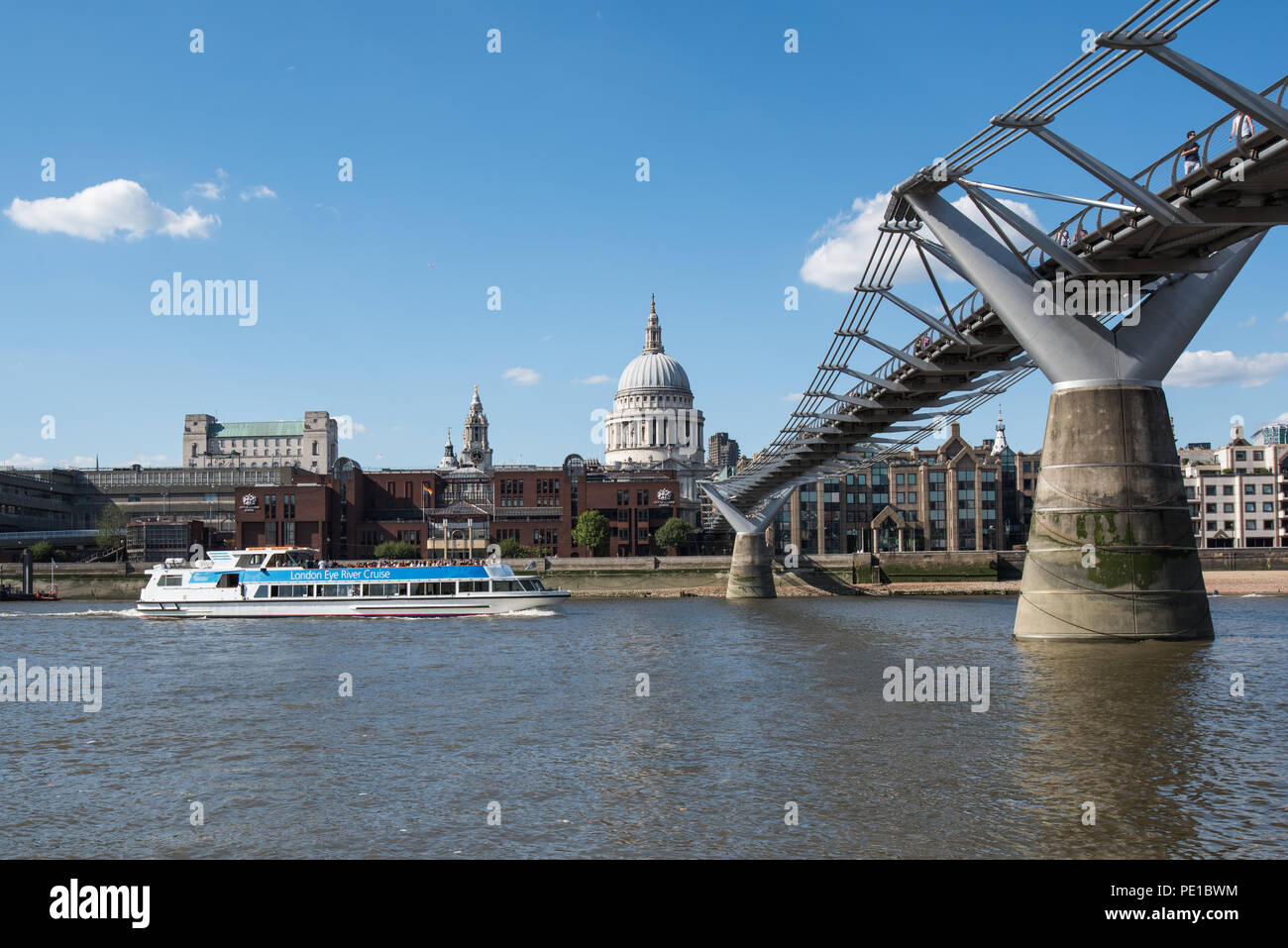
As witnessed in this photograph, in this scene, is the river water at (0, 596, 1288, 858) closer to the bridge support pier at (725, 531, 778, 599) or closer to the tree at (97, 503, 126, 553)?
the bridge support pier at (725, 531, 778, 599)

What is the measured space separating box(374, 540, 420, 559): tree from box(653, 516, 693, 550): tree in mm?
24188

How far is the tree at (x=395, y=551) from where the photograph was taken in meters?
105

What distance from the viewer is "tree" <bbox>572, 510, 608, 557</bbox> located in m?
104

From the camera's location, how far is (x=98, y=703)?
2425 cm

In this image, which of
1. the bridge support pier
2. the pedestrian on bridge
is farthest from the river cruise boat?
the pedestrian on bridge

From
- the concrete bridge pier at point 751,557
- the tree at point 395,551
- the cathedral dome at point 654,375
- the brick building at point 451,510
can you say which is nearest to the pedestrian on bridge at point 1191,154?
the concrete bridge pier at point 751,557

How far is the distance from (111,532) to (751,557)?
263 ft

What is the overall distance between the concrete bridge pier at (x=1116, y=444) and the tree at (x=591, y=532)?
7650 cm

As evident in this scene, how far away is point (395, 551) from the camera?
4158 inches
